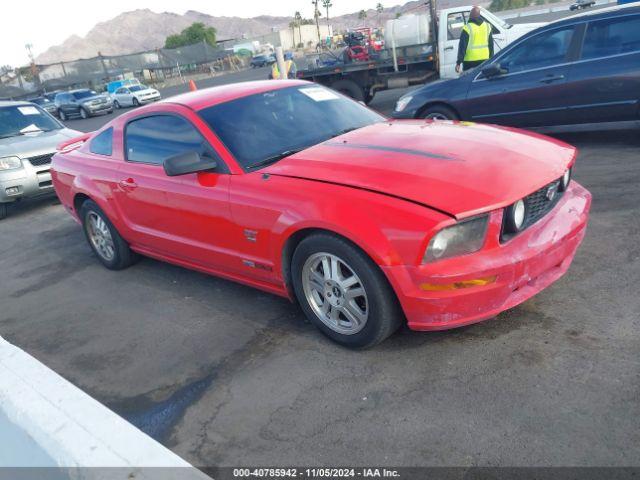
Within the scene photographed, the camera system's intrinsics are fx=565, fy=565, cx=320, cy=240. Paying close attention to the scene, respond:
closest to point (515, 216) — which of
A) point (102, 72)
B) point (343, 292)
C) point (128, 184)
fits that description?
point (343, 292)

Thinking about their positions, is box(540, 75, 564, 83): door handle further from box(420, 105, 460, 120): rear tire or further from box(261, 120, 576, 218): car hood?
box(261, 120, 576, 218): car hood

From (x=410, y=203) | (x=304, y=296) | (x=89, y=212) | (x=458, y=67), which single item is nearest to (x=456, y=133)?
(x=410, y=203)

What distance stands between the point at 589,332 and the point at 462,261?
90 cm

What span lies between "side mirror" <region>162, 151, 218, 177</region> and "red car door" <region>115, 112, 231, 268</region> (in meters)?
0.11

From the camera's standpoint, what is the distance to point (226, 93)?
4.39 m

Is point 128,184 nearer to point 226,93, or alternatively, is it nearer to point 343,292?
point 226,93

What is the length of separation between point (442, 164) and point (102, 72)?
4204 centimetres

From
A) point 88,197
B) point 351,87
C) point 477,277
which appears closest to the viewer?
point 477,277

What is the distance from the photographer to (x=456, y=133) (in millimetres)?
3832

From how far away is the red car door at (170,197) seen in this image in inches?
152

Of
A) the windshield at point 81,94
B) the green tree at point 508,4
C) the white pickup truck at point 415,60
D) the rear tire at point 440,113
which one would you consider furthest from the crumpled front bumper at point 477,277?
the green tree at point 508,4

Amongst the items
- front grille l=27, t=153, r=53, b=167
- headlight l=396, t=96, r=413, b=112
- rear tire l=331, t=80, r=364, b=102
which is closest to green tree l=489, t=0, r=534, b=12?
rear tire l=331, t=80, r=364, b=102

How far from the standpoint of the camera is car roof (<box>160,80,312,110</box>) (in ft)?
13.9

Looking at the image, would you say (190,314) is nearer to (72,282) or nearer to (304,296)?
(304,296)
